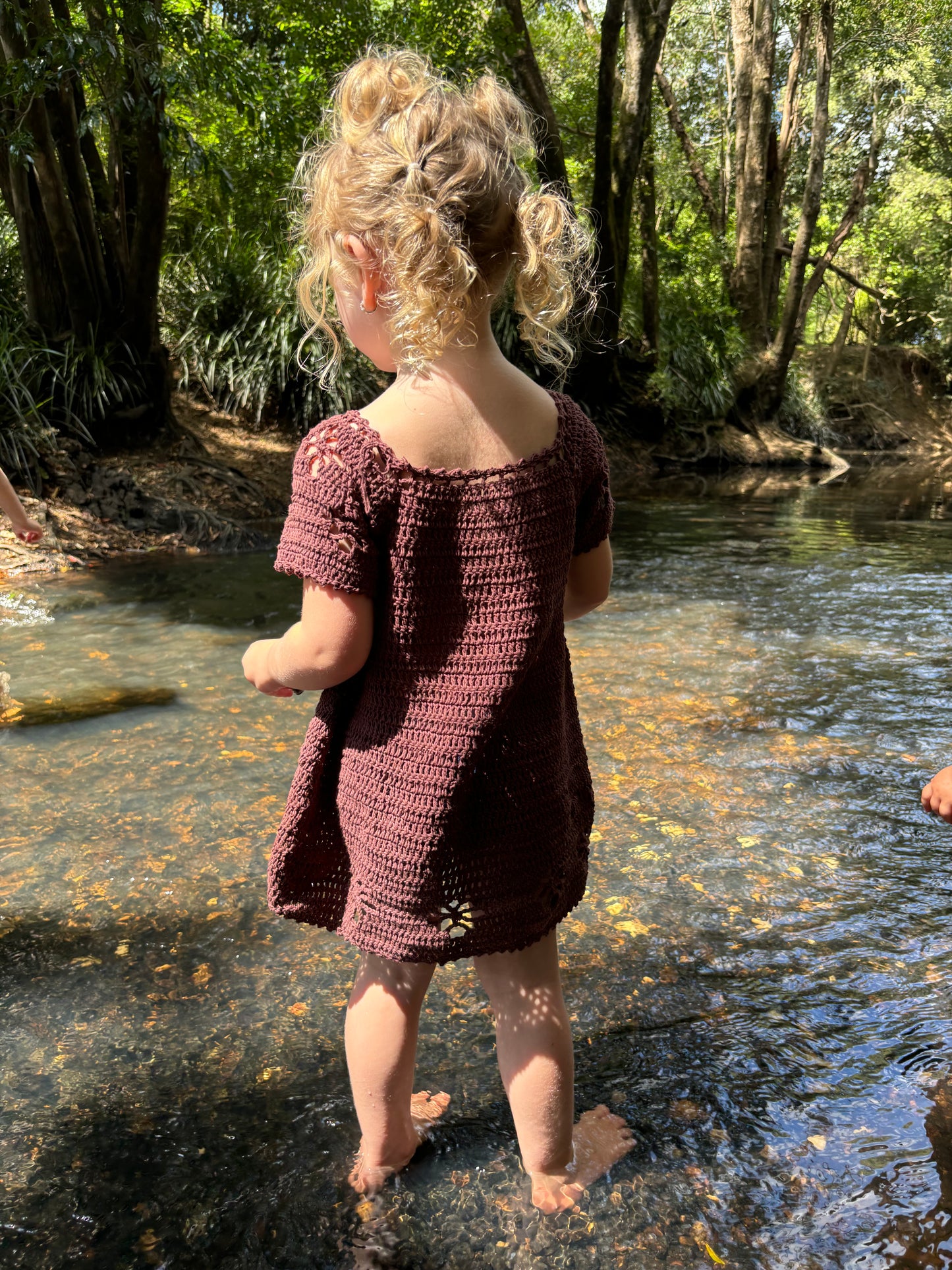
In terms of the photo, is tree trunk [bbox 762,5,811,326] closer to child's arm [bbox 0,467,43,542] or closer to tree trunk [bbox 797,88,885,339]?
tree trunk [bbox 797,88,885,339]

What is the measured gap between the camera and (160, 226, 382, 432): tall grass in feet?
35.8

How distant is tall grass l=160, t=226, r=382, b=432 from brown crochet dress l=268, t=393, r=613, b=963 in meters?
9.40

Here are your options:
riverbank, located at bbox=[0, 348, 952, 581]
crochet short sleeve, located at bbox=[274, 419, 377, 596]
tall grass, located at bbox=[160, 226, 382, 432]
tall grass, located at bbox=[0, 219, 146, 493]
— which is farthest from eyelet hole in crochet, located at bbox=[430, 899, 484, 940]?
tall grass, located at bbox=[160, 226, 382, 432]

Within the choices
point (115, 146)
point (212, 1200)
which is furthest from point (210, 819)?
point (115, 146)

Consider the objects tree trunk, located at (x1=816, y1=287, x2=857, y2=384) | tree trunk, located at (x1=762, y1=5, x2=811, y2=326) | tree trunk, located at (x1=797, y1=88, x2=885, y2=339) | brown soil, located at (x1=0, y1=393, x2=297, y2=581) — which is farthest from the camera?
tree trunk, located at (x1=816, y1=287, x2=857, y2=384)

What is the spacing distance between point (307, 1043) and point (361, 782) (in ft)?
2.41

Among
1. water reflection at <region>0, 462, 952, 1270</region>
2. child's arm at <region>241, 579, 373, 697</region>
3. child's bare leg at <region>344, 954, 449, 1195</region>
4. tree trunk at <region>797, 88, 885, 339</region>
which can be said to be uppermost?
tree trunk at <region>797, 88, 885, 339</region>

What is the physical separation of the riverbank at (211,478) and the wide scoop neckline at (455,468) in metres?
5.79

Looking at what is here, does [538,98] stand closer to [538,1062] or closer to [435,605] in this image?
[435,605]

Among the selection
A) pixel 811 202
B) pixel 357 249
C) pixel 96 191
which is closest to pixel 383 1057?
pixel 357 249

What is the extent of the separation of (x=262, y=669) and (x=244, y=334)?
1048 centimetres

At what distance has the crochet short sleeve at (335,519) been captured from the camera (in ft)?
4.74

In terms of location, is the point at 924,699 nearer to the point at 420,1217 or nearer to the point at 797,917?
the point at 797,917

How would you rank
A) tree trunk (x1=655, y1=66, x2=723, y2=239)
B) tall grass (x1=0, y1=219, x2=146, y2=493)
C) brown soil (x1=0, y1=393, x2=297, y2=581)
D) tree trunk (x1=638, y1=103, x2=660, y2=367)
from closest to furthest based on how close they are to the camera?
brown soil (x1=0, y1=393, x2=297, y2=581)
tall grass (x1=0, y1=219, x2=146, y2=493)
tree trunk (x1=638, y1=103, x2=660, y2=367)
tree trunk (x1=655, y1=66, x2=723, y2=239)
